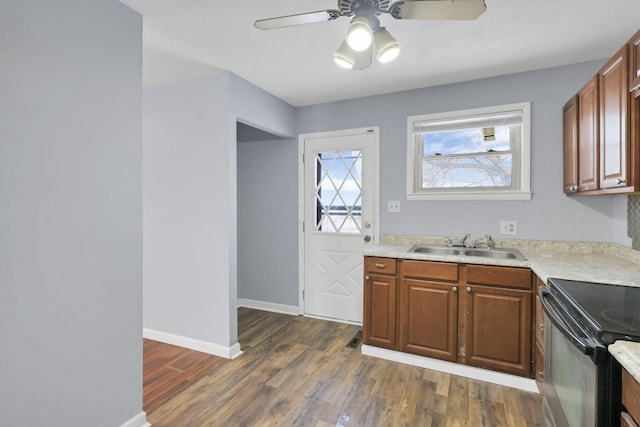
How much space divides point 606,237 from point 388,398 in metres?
2.12

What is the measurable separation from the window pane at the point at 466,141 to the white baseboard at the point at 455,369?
1.85 m

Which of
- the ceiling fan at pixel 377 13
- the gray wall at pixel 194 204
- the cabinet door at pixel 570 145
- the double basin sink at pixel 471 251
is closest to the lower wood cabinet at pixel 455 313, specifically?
the double basin sink at pixel 471 251

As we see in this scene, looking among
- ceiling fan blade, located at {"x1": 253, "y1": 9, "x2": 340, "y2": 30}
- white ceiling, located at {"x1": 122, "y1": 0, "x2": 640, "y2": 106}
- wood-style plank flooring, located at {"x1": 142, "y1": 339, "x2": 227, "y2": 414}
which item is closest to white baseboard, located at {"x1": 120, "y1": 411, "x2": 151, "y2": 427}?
wood-style plank flooring, located at {"x1": 142, "y1": 339, "x2": 227, "y2": 414}

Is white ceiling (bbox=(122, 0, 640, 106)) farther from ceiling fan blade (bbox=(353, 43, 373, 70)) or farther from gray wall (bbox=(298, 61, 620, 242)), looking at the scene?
ceiling fan blade (bbox=(353, 43, 373, 70))

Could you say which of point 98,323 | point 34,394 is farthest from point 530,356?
point 34,394

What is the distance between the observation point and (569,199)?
2.56m

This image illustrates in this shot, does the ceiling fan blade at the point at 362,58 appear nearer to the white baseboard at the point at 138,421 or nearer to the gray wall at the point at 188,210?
the gray wall at the point at 188,210

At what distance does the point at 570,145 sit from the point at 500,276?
1171 mm

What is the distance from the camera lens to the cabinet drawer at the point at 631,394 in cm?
85

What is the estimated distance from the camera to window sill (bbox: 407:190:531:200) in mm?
2693

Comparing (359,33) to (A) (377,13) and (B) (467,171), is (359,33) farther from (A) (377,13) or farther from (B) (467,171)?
(B) (467,171)

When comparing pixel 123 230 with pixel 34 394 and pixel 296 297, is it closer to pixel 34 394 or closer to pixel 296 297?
pixel 34 394

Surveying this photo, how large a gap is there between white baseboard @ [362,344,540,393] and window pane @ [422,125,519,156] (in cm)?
185

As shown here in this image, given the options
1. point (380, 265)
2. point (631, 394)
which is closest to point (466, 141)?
point (380, 265)
